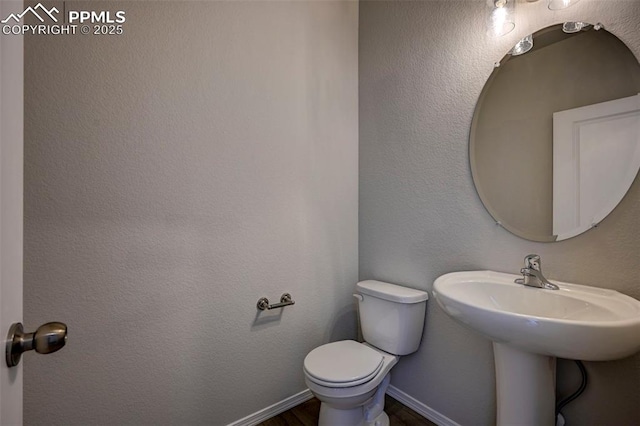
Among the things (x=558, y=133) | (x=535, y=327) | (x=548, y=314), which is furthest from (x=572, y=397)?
(x=558, y=133)

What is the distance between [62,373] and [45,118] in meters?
0.97

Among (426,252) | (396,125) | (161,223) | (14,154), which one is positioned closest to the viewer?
(14,154)

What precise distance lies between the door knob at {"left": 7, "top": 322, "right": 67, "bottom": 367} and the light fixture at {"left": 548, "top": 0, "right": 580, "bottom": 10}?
179 cm

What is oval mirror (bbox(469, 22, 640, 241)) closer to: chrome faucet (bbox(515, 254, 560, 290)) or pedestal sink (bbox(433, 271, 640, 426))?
chrome faucet (bbox(515, 254, 560, 290))

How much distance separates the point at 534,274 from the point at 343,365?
91 centimetres

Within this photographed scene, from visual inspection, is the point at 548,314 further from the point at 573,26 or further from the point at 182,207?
the point at 182,207

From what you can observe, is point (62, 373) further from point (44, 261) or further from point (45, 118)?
point (45, 118)

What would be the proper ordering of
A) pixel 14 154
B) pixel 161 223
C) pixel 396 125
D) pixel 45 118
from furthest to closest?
pixel 396 125 → pixel 161 223 → pixel 45 118 → pixel 14 154

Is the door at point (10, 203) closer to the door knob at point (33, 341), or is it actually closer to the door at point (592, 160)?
the door knob at point (33, 341)

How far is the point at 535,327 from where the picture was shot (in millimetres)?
752

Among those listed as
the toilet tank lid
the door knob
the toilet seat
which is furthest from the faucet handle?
the door knob

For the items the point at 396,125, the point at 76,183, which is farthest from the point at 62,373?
the point at 396,125

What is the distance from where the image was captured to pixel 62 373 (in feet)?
3.49

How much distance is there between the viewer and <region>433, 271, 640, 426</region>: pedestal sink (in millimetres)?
709
